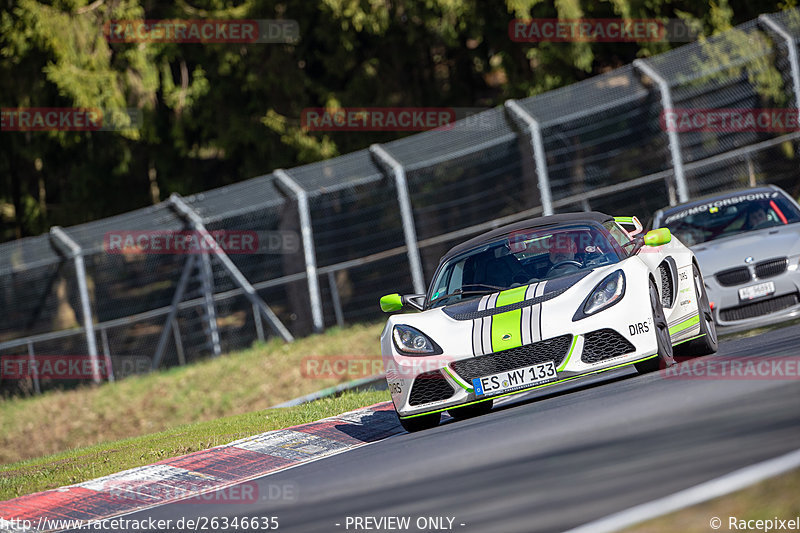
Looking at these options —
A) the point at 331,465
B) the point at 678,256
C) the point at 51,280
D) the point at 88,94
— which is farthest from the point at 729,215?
the point at 88,94

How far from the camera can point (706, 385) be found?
22.5ft

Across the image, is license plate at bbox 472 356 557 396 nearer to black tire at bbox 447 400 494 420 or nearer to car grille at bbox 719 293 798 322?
black tire at bbox 447 400 494 420

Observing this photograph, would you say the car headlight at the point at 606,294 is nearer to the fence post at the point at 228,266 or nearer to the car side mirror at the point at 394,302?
the car side mirror at the point at 394,302

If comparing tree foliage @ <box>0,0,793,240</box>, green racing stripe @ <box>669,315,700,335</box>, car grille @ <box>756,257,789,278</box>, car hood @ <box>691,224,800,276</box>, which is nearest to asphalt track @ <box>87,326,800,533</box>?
green racing stripe @ <box>669,315,700,335</box>

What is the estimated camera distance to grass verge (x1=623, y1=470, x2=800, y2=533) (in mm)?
3689

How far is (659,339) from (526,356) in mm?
985

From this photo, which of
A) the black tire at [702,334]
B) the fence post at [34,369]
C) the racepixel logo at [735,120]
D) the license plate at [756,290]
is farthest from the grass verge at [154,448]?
the racepixel logo at [735,120]

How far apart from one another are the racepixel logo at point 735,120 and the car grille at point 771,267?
7871 millimetres

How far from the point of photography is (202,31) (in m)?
23.5

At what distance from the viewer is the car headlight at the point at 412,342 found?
25.5 ft

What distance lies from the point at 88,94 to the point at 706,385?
58.4 feet

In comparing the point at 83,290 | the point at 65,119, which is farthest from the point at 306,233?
the point at 65,119

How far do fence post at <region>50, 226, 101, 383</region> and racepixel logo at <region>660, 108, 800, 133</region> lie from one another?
982 cm

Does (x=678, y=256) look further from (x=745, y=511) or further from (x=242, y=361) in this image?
(x=242, y=361)
